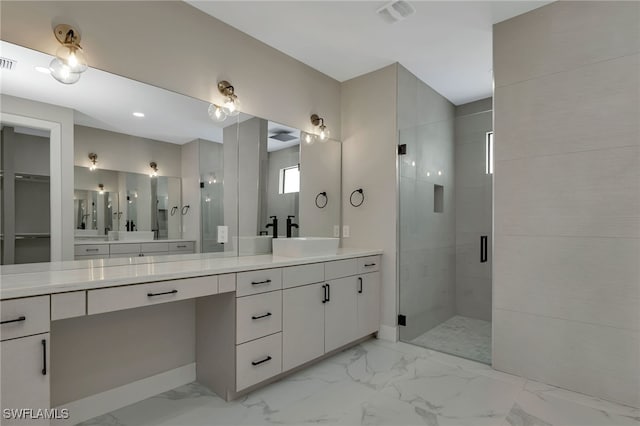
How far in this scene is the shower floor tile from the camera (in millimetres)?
2740

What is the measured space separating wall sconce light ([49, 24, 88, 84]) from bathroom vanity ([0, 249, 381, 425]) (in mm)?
1054

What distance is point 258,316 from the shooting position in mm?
2045

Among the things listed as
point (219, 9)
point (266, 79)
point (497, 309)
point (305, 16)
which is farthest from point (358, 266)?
point (219, 9)

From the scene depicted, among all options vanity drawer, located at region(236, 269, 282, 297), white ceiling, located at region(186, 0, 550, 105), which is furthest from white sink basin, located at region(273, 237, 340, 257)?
white ceiling, located at region(186, 0, 550, 105)

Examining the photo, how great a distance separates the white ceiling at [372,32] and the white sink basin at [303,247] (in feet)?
5.55

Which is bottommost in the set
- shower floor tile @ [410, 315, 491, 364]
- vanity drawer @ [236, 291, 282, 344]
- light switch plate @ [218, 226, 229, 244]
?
shower floor tile @ [410, 315, 491, 364]

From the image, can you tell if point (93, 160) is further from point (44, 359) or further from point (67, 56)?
point (44, 359)

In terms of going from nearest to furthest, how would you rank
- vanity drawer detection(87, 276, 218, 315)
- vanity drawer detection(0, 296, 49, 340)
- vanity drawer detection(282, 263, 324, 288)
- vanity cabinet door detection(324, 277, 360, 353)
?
vanity drawer detection(0, 296, 49, 340) → vanity drawer detection(87, 276, 218, 315) → vanity drawer detection(282, 263, 324, 288) → vanity cabinet door detection(324, 277, 360, 353)

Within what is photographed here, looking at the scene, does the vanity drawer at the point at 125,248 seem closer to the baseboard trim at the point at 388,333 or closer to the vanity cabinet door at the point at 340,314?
the vanity cabinet door at the point at 340,314

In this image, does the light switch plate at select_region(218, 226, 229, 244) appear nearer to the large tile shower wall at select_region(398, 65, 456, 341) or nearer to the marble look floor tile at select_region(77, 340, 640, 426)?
the marble look floor tile at select_region(77, 340, 640, 426)

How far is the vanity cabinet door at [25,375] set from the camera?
1.23 metres

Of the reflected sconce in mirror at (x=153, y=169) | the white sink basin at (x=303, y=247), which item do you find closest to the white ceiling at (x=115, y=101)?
the reflected sconce in mirror at (x=153, y=169)

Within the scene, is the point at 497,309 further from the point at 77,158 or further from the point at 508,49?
the point at 77,158

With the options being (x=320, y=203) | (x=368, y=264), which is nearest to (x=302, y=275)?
(x=368, y=264)
